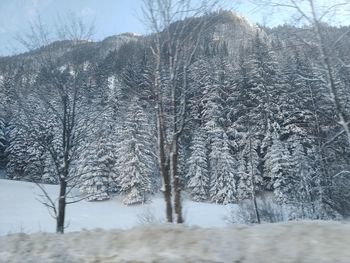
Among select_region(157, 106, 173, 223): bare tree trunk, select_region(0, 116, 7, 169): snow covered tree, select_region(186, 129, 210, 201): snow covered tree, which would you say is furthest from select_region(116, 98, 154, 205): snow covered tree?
select_region(157, 106, 173, 223): bare tree trunk

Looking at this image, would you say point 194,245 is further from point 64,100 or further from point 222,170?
point 222,170

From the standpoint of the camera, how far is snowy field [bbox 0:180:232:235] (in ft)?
119

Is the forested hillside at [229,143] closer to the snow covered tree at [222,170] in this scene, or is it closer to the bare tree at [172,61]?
the snow covered tree at [222,170]

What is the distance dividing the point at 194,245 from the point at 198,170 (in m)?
39.2

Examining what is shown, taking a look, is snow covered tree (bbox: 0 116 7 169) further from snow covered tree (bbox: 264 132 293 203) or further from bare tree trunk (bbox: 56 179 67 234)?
bare tree trunk (bbox: 56 179 67 234)

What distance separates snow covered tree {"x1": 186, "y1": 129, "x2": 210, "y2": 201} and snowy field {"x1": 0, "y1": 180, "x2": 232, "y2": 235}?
6.90 feet

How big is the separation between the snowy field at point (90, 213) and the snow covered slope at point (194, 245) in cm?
2823

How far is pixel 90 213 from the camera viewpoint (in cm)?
4112

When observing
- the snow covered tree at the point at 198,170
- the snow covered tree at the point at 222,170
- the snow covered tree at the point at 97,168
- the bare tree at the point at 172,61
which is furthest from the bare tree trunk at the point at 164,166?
the snow covered tree at the point at 97,168

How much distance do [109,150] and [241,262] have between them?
1694 inches

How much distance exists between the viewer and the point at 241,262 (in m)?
4.96

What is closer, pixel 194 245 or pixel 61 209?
pixel 194 245

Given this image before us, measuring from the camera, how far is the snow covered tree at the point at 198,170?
44375 mm

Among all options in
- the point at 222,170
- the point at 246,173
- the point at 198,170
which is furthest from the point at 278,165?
the point at 198,170
